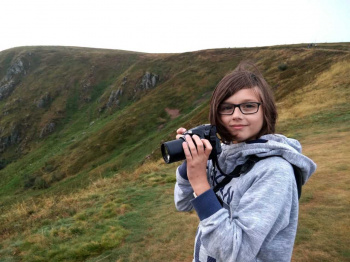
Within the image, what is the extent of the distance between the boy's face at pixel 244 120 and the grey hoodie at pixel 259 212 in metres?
0.14

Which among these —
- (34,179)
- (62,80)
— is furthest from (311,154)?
(62,80)

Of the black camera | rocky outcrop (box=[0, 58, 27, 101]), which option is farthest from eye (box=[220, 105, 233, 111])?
rocky outcrop (box=[0, 58, 27, 101])

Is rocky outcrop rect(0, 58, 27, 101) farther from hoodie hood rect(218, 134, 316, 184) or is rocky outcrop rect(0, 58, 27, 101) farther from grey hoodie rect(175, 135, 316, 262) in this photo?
grey hoodie rect(175, 135, 316, 262)

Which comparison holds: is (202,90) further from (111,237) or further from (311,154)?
(111,237)

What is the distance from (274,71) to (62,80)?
5314cm

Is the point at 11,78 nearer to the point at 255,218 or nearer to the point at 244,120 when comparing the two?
the point at 244,120

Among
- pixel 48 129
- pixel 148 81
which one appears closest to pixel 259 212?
pixel 148 81

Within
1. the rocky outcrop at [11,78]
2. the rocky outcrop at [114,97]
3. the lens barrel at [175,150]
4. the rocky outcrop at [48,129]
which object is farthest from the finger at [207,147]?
the rocky outcrop at [11,78]

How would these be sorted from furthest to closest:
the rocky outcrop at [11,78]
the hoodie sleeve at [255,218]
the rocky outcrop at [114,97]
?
the rocky outcrop at [11,78] → the rocky outcrop at [114,97] → the hoodie sleeve at [255,218]

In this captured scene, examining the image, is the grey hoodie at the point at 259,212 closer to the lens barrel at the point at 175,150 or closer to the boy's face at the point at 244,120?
the boy's face at the point at 244,120

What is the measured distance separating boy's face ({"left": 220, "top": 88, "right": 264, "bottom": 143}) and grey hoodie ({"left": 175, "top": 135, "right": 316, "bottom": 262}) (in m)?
0.14

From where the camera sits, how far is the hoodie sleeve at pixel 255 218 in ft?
4.37

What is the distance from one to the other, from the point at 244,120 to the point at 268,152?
285mm

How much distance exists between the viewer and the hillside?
534 cm
